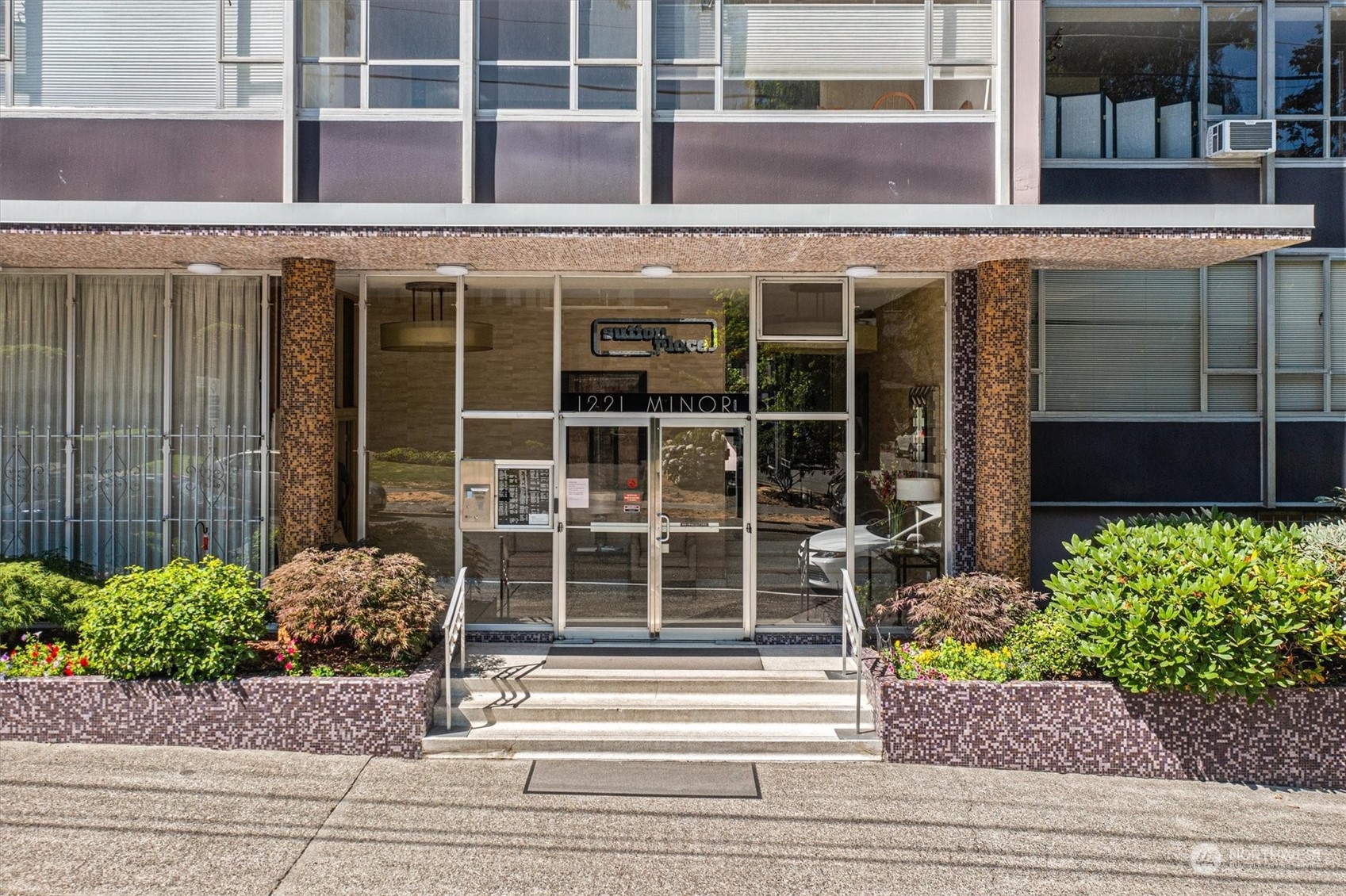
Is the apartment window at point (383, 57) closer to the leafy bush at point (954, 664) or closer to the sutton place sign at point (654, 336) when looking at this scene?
the sutton place sign at point (654, 336)

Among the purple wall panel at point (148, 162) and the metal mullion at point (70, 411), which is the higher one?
the purple wall panel at point (148, 162)

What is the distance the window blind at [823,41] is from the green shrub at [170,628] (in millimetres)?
5864

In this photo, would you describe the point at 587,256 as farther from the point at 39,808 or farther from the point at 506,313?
the point at 39,808

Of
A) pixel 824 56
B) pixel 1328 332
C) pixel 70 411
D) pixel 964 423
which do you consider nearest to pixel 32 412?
pixel 70 411

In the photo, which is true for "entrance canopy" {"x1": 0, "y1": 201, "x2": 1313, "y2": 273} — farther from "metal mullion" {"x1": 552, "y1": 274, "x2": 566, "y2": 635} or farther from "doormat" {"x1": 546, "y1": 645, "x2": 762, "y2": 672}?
"doormat" {"x1": 546, "y1": 645, "x2": 762, "y2": 672}

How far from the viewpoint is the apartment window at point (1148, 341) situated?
930 cm

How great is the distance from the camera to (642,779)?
6.42 metres

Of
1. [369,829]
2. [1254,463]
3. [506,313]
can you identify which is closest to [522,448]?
[506,313]

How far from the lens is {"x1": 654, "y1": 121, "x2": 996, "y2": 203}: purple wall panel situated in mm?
7723

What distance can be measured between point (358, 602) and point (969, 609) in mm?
4819

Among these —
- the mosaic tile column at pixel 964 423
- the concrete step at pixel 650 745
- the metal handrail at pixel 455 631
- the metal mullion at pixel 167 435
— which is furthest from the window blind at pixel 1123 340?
the metal mullion at pixel 167 435

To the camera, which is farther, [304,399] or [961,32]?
[304,399]

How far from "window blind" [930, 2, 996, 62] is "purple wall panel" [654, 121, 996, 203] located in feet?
2.04

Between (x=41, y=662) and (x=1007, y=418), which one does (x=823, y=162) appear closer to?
(x=1007, y=418)
